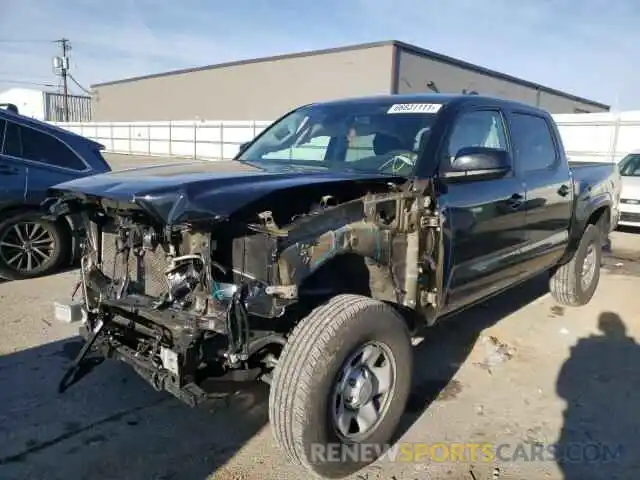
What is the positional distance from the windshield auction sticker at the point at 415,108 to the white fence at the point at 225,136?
16.6m

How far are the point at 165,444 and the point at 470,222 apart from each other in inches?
89.4

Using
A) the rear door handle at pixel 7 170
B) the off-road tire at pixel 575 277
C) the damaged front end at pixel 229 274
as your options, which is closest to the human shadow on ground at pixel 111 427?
the damaged front end at pixel 229 274

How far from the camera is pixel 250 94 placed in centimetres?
3572

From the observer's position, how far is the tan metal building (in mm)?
28578

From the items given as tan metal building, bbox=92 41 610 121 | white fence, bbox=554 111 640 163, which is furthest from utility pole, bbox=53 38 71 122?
white fence, bbox=554 111 640 163

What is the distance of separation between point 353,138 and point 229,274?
159 cm

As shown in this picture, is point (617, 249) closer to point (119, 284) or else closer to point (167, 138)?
point (119, 284)

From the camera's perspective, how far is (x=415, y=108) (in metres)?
3.83

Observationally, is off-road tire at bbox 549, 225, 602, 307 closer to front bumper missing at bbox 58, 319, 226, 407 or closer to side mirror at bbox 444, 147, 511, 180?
side mirror at bbox 444, 147, 511, 180

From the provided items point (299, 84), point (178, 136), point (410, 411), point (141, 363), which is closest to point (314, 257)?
point (141, 363)

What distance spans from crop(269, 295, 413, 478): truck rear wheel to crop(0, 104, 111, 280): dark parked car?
4426 mm

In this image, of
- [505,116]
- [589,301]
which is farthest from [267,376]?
[589,301]

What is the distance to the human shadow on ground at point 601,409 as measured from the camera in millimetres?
3045

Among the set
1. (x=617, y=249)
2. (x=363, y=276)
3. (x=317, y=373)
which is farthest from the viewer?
(x=617, y=249)
